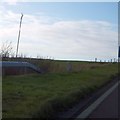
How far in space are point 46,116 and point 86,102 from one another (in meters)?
4.30

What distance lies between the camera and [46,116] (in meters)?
10.4

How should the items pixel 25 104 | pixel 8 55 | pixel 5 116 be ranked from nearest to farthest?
1. pixel 5 116
2. pixel 25 104
3. pixel 8 55

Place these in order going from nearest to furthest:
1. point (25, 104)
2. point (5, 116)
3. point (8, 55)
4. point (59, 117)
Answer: point (5, 116)
point (59, 117)
point (25, 104)
point (8, 55)

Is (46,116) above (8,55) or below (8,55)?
below

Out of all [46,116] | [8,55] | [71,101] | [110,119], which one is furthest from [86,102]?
[8,55]

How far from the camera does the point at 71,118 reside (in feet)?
36.5

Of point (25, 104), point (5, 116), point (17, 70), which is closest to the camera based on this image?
point (5, 116)

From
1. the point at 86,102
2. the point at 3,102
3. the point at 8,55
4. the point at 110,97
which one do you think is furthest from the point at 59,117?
the point at 8,55

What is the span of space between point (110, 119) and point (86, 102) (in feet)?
10.8

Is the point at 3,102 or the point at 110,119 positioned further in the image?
the point at 3,102

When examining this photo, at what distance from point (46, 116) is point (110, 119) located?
1.92 meters

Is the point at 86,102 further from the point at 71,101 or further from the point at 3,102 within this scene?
the point at 3,102

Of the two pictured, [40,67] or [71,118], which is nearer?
[71,118]

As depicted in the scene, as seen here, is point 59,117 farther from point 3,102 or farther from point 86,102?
point 86,102
